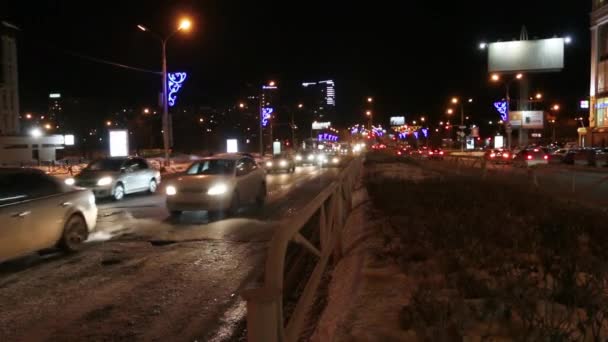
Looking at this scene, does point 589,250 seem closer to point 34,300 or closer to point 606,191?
point 34,300

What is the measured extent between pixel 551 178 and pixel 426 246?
20.6 metres

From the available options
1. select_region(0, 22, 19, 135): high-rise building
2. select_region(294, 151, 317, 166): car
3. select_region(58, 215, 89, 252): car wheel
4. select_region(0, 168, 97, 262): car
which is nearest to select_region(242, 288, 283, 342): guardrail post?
select_region(0, 168, 97, 262): car

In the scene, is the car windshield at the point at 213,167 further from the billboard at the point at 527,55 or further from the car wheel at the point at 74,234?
the billboard at the point at 527,55

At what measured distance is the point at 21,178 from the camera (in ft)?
29.7

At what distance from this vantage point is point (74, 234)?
10039mm

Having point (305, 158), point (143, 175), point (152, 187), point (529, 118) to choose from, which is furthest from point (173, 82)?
point (529, 118)

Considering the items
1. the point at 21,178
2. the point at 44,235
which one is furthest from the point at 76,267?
the point at 21,178

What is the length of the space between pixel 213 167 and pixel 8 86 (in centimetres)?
6787

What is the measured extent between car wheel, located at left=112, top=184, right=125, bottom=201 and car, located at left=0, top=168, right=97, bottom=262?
8930 millimetres

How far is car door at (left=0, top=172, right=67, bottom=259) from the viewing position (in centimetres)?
827

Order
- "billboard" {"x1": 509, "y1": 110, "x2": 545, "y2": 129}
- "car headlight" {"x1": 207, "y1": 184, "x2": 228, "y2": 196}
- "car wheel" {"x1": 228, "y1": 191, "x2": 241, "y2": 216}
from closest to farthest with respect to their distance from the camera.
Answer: "car headlight" {"x1": 207, "y1": 184, "x2": 228, "y2": 196}
"car wheel" {"x1": 228, "y1": 191, "x2": 241, "y2": 216}
"billboard" {"x1": 509, "y1": 110, "x2": 545, "y2": 129}

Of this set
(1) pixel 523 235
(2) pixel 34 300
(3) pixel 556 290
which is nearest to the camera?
(3) pixel 556 290

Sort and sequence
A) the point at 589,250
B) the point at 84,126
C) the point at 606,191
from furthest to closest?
the point at 84,126, the point at 606,191, the point at 589,250

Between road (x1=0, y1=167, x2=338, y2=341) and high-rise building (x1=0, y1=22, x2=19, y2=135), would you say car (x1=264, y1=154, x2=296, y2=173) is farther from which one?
high-rise building (x1=0, y1=22, x2=19, y2=135)
